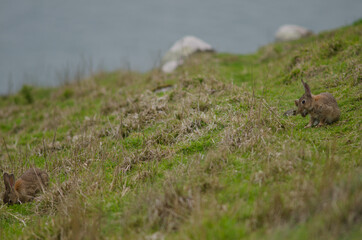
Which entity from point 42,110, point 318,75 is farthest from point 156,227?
point 42,110

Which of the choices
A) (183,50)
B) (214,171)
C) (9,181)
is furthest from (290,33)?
(9,181)

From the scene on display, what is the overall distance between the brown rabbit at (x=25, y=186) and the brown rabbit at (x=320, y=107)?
16.9ft

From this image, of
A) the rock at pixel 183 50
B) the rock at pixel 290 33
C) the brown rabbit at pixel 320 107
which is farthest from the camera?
the rock at pixel 290 33

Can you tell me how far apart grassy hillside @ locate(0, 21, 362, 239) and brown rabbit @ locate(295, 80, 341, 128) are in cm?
20

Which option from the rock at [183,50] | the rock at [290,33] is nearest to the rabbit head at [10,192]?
the rock at [183,50]

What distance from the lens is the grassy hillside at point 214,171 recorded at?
4078 mm

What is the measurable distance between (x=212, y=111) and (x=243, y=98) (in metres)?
0.95

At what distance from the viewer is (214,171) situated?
5.41m

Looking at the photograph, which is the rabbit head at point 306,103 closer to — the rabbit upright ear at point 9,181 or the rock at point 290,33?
the rabbit upright ear at point 9,181

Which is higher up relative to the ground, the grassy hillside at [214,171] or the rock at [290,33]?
the rock at [290,33]

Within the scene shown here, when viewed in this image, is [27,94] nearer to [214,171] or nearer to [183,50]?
[183,50]

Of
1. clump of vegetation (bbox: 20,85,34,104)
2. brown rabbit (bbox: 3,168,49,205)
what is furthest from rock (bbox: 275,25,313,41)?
brown rabbit (bbox: 3,168,49,205)

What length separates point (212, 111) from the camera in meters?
8.05

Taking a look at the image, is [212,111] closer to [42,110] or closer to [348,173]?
[348,173]
